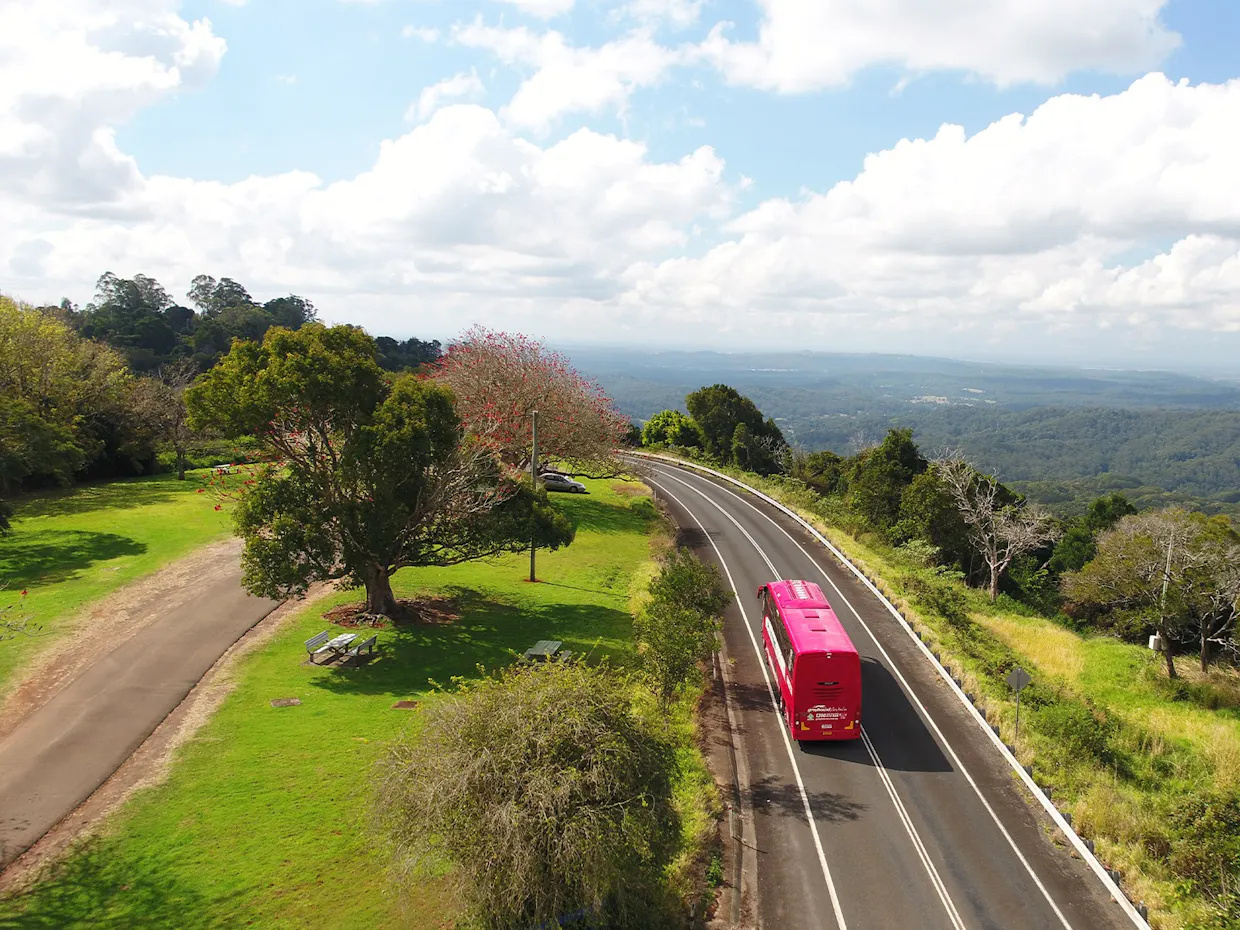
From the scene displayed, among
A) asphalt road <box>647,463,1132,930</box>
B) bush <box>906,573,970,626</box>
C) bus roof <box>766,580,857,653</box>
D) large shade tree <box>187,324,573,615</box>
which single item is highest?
large shade tree <box>187,324,573,615</box>

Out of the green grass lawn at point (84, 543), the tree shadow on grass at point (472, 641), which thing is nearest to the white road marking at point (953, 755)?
the tree shadow on grass at point (472, 641)

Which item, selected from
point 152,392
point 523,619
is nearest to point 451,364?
point 152,392

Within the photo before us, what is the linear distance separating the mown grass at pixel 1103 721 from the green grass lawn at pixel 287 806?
9.46 m

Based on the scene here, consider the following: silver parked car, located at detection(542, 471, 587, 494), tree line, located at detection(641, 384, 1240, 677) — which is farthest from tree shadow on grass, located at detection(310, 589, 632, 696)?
silver parked car, located at detection(542, 471, 587, 494)

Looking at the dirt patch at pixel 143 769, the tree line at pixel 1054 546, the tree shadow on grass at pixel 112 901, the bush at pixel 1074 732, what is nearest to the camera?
the tree shadow on grass at pixel 112 901

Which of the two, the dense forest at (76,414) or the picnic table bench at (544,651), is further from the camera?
the dense forest at (76,414)

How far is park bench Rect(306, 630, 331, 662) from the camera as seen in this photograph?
2331 centimetres

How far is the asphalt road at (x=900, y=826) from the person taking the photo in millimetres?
14703

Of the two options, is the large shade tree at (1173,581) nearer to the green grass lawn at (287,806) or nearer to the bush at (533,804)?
the green grass lawn at (287,806)

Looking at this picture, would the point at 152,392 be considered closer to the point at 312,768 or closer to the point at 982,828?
the point at 312,768

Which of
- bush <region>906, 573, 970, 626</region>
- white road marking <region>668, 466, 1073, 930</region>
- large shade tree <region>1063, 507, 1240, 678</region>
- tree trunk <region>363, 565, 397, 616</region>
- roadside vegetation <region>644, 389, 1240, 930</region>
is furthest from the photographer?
large shade tree <region>1063, 507, 1240, 678</region>

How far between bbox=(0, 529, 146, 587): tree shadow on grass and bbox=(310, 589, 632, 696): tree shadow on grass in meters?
14.1

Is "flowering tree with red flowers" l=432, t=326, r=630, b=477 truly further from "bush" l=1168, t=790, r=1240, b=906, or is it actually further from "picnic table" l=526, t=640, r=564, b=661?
"bush" l=1168, t=790, r=1240, b=906

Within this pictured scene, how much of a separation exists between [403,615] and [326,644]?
4.41 meters
